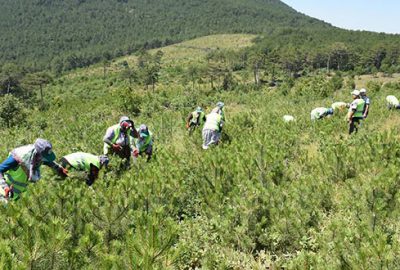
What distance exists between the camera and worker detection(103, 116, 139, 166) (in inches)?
294

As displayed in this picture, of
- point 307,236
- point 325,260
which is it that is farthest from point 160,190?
point 325,260

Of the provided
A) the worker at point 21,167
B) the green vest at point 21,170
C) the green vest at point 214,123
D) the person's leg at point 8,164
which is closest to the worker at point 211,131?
the green vest at point 214,123

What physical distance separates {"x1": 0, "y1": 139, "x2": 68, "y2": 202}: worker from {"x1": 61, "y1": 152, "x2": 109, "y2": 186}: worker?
2.27ft

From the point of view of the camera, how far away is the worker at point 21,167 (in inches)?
195

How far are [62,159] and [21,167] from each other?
0.94 meters

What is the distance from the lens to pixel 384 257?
3236 millimetres

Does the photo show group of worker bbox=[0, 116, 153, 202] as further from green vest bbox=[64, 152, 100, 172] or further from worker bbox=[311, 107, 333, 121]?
worker bbox=[311, 107, 333, 121]

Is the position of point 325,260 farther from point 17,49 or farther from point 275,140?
point 17,49

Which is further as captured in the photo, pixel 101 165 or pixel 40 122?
pixel 40 122

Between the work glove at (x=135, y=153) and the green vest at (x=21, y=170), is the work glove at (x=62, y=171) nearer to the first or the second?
the green vest at (x=21, y=170)

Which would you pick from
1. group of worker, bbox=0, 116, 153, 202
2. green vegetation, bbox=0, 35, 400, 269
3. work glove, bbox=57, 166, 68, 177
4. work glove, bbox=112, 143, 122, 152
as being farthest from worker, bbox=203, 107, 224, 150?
work glove, bbox=57, 166, 68, 177

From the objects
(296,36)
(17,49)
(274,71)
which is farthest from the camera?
(17,49)

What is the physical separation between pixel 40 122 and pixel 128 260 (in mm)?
19703

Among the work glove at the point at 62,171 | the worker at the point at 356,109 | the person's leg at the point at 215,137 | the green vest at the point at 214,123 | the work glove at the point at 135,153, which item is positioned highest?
the worker at the point at 356,109
